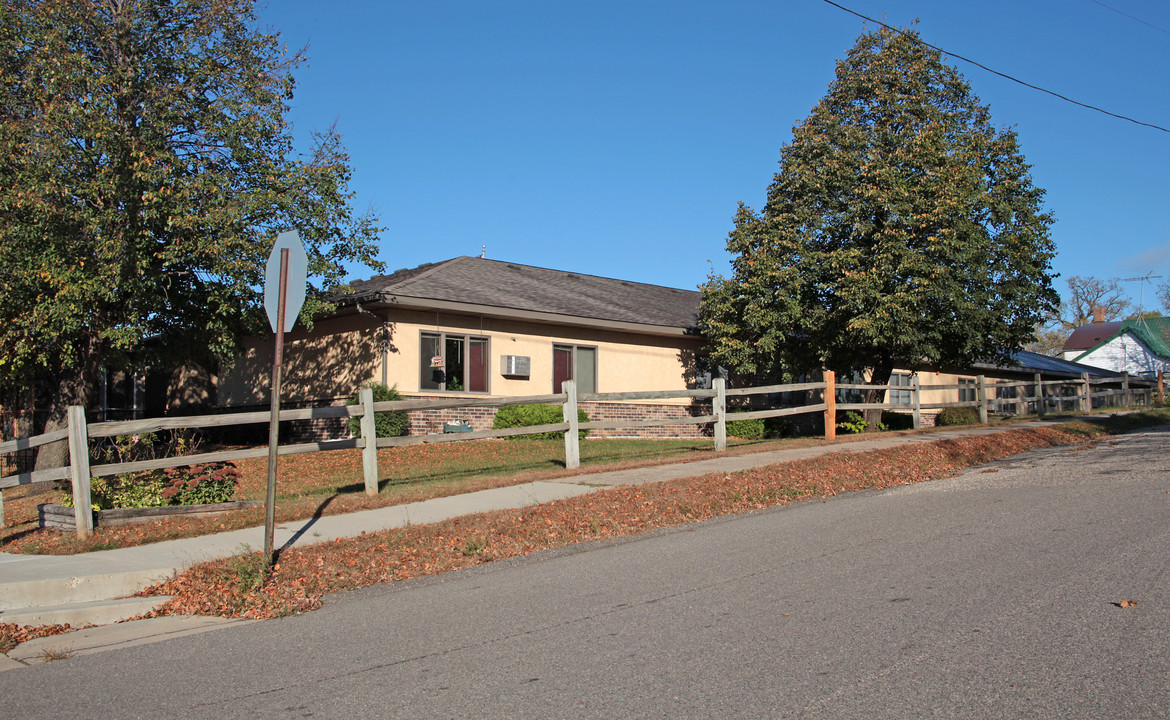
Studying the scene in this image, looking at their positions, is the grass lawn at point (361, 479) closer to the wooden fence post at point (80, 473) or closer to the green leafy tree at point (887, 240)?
the wooden fence post at point (80, 473)

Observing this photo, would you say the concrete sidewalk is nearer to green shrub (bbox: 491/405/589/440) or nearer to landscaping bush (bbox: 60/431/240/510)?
landscaping bush (bbox: 60/431/240/510)

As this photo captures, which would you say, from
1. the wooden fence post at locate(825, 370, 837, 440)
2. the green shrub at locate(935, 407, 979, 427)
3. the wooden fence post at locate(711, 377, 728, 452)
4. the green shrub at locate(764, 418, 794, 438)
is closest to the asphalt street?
the wooden fence post at locate(711, 377, 728, 452)

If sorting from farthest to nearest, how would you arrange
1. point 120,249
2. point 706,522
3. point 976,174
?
1. point 976,174
2. point 120,249
3. point 706,522

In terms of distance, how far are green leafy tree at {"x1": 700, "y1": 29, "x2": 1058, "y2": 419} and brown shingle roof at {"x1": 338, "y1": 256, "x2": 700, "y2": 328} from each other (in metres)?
2.44

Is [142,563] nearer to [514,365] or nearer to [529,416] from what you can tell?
[529,416]

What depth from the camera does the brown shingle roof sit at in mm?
20250

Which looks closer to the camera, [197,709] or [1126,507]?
[197,709]

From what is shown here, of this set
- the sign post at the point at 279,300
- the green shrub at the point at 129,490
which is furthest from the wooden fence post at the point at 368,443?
the sign post at the point at 279,300

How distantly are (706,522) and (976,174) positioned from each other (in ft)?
49.0

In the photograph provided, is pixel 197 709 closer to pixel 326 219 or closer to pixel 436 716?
pixel 436 716

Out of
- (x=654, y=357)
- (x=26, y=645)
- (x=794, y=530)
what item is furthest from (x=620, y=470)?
(x=654, y=357)

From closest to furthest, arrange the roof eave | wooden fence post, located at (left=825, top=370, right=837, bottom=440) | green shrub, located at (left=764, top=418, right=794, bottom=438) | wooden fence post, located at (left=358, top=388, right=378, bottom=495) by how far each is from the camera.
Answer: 1. wooden fence post, located at (left=358, top=388, right=378, bottom=495)
2. wooden fence post, located at (left=825, top=370, right=837, bottom=440)
3. the roof eave
4. green shrub, located at (left=764, top=418, right=794, bottom=438)

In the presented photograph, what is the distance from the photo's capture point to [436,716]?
415 centimetres

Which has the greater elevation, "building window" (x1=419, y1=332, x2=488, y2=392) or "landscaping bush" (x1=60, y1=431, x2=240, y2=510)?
"building window" (x1=419, y1=332, x2=488, y2=392)
